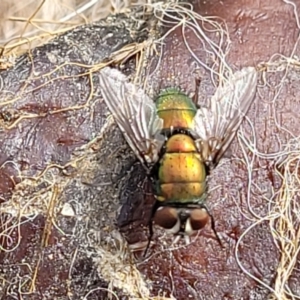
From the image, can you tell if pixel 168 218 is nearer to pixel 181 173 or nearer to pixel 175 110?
pixel 181 173

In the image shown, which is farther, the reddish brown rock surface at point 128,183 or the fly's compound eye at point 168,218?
the reddish brown rock surface at point 128,183

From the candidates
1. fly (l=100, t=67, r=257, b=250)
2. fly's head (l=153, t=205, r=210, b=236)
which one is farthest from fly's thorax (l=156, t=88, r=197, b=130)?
fly's head (l=153, t=205, r=210, b=236)

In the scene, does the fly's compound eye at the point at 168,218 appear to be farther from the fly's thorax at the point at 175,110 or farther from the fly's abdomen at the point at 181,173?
the fly's thorax at the point at 175,110

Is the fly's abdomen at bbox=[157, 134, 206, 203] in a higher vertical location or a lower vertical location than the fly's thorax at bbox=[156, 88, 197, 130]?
lower

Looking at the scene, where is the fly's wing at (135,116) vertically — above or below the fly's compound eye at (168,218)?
above

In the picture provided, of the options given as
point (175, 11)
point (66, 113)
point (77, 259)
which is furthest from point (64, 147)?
point (175, 11)

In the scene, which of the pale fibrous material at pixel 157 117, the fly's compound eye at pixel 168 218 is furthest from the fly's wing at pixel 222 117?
Answer: the fly's compound eye at pixel 168 218

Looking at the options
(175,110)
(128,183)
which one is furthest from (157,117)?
(128,183)

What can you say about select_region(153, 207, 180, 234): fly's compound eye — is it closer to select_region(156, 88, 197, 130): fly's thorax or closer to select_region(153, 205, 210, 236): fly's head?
select_region(153, 205, 210, 236): fly's head
